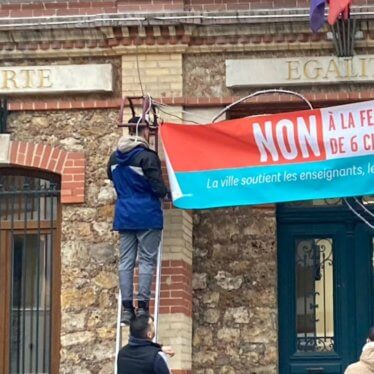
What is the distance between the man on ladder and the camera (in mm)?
11281

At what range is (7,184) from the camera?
12945 millimetres

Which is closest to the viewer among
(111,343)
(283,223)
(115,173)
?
(115,173)

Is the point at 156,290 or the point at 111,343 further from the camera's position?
the point at 111,343

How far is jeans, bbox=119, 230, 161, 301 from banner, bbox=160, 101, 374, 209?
0.48m

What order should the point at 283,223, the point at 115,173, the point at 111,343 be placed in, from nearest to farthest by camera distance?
the point at 115,173, the point at 111,343, the point at 283,223

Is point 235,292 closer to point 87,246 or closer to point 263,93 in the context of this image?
point 87,246

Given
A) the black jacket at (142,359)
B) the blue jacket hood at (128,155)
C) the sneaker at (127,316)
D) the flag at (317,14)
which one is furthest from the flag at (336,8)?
the black jacket at (142,359)

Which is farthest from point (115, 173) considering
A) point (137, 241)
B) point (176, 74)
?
point (176, 74)

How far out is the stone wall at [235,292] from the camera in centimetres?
1253

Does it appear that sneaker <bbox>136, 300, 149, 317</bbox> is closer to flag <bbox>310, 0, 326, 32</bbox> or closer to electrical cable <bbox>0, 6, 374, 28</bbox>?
electrical cable <bbox>0, 6, 374, 28</bbox>

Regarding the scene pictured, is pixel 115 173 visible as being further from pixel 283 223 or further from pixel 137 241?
pixel 283 223

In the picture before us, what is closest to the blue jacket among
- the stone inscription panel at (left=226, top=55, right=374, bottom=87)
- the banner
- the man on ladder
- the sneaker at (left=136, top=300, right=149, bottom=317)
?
the man on ladder

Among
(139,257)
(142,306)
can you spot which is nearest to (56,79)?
(139,257)

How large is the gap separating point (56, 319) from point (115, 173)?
6.79ft
